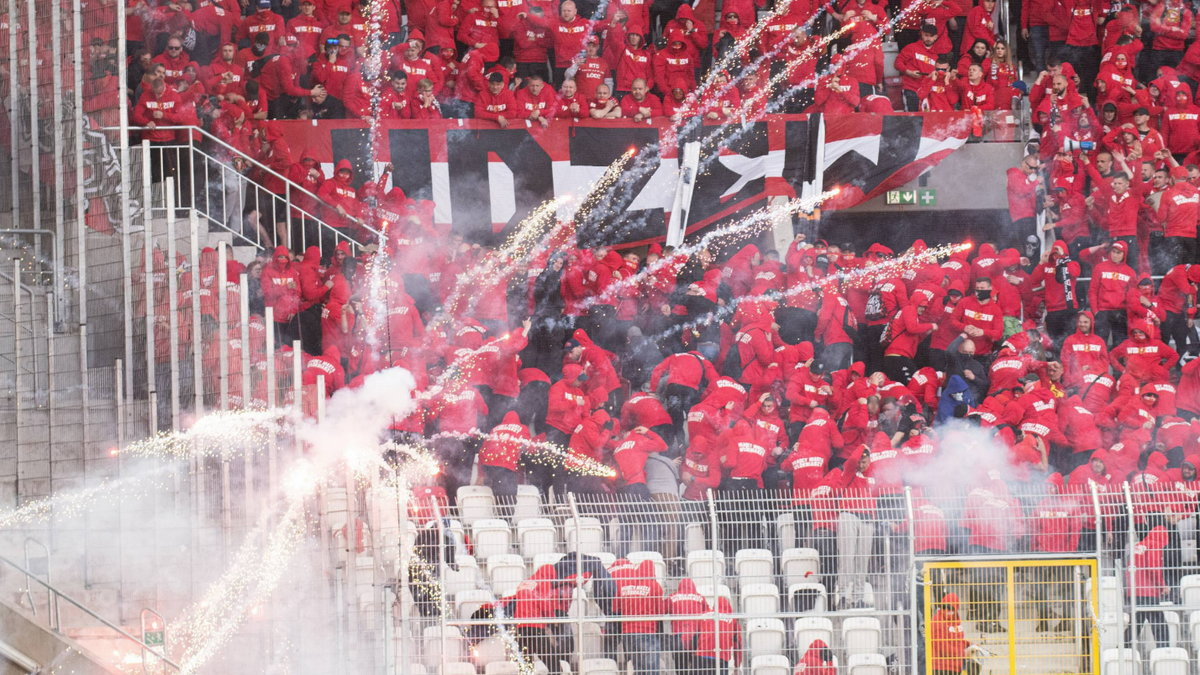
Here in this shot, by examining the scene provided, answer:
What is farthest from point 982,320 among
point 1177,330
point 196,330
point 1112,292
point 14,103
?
point 14,103

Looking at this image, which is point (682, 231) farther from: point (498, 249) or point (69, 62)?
point (69, 62)

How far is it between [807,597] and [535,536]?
1.77 meters

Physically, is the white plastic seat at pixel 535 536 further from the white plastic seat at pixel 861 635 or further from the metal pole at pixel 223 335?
the metal pole at pixel 223 335

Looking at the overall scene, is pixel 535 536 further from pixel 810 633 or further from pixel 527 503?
pixel 810 633

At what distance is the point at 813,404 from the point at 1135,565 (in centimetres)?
347

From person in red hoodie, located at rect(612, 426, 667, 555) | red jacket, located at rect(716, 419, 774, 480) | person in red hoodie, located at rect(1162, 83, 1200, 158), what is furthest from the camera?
person in red hoodie, located at rect(1162, 83, 1200, 158)

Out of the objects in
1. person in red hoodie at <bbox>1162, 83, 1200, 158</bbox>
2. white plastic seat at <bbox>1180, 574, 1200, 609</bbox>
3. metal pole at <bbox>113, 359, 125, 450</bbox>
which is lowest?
white plastic seat at <bbox>1180, 574, 1200, 609</bbox>

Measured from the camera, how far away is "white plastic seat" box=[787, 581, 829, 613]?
1152cm

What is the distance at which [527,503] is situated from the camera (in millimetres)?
12516

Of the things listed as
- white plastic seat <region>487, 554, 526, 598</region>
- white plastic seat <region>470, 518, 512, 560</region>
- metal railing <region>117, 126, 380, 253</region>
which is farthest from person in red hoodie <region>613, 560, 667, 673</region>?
metal railing <region>117, 126, 380, 253</region>

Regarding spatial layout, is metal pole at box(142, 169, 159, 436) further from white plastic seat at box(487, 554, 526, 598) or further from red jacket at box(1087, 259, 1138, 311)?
red jacket at box(1087, 259, 1138, 311)

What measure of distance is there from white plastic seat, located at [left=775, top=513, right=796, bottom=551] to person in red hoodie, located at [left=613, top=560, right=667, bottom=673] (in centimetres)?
90

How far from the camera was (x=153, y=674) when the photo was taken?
1061 centimetres

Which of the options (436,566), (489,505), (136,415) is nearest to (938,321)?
(489,505)
